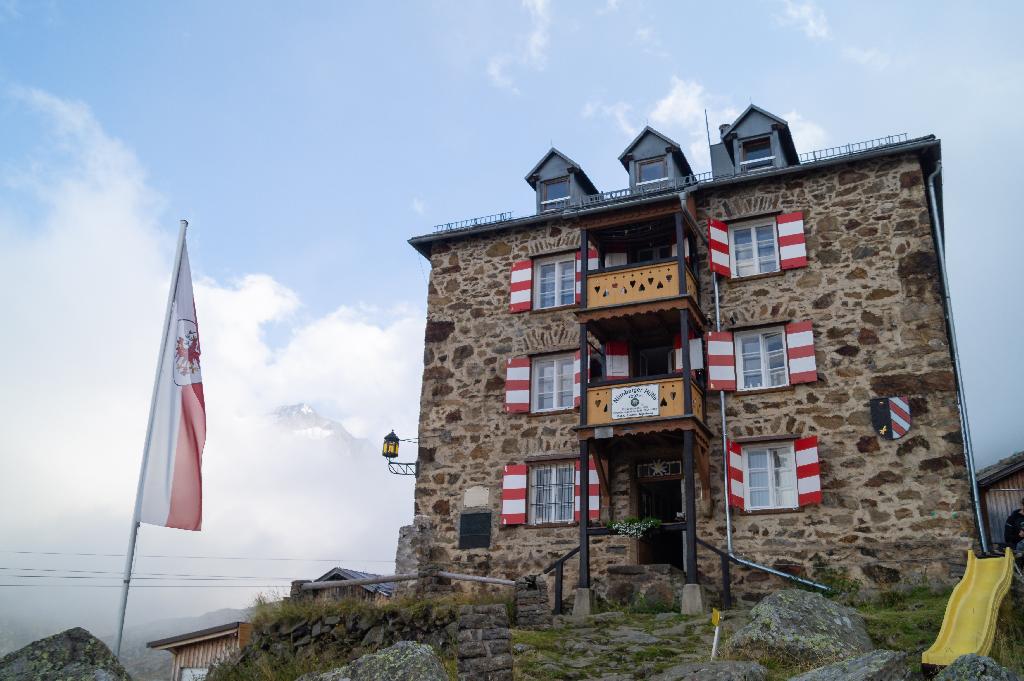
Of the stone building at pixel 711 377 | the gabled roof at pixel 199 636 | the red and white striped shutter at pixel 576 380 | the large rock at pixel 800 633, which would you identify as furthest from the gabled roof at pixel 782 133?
the gabled roof at pixel 199 636

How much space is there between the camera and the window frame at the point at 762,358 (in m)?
18.7

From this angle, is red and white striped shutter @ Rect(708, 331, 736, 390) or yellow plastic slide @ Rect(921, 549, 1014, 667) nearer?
yellow plastic slide @ Rect(921, 549, 1014, 667)

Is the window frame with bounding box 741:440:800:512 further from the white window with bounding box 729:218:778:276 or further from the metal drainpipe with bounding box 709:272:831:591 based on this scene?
the white window with bounding box 729:218:778:276

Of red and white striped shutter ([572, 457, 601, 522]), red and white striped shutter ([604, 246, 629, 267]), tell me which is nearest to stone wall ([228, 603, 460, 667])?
red and white striped shutter ([572, 457, 601, 522])

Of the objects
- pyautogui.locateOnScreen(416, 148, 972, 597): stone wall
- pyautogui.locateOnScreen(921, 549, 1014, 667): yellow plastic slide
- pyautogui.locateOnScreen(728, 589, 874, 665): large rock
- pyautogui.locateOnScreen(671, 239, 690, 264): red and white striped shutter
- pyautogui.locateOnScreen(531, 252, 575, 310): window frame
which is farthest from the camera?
pyautogui.locateOnScreen(531, 252, 575, 310): window frame

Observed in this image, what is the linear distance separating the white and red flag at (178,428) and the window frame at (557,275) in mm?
9310

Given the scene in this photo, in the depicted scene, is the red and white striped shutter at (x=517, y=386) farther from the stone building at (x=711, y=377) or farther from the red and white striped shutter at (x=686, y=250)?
the red and white striped shutter at (x=686, y=250)

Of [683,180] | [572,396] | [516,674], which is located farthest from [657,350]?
[516,674]

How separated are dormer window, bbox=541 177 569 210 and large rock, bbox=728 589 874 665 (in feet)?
40.6

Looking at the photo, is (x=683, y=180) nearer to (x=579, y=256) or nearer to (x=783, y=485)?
(x=579, y=256)

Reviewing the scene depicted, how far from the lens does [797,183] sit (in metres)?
19.9

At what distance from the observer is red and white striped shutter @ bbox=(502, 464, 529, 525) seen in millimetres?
19625

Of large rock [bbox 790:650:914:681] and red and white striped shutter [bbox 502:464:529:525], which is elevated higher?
red and white striped shutter [bbox 502:464:529:525]

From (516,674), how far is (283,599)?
7988 millimetres
